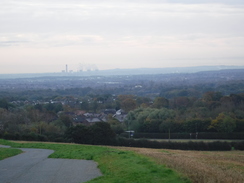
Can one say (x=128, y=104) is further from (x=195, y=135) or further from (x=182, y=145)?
(x=182, y=145)

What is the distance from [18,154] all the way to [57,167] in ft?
17.8

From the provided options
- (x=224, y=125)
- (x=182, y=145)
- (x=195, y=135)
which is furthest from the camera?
(x=224, y=125)

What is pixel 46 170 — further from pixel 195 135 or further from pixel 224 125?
pixel 224 125

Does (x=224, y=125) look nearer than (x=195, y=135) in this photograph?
No

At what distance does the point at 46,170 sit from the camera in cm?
1294

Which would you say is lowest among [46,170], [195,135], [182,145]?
[195,135]

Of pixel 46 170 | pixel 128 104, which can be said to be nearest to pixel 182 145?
pixel 46 170

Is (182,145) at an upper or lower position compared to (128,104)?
upper

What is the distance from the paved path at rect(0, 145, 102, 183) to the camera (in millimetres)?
11203

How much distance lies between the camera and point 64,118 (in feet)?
170

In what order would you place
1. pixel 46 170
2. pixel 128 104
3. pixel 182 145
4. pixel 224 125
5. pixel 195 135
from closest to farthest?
pixel 46 170, pixel 182 145, pixel 195 135, pixel 224 125, pixel 128 104

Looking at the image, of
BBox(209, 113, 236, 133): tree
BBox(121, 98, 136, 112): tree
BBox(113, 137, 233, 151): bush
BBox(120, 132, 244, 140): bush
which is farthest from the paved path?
BBox(121, 98, 136, 112): tree

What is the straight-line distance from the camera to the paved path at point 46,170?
1120 centimetres

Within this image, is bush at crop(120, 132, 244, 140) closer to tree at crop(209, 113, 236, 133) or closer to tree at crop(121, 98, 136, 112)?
tree at crop(209, 113, 236, 133)
